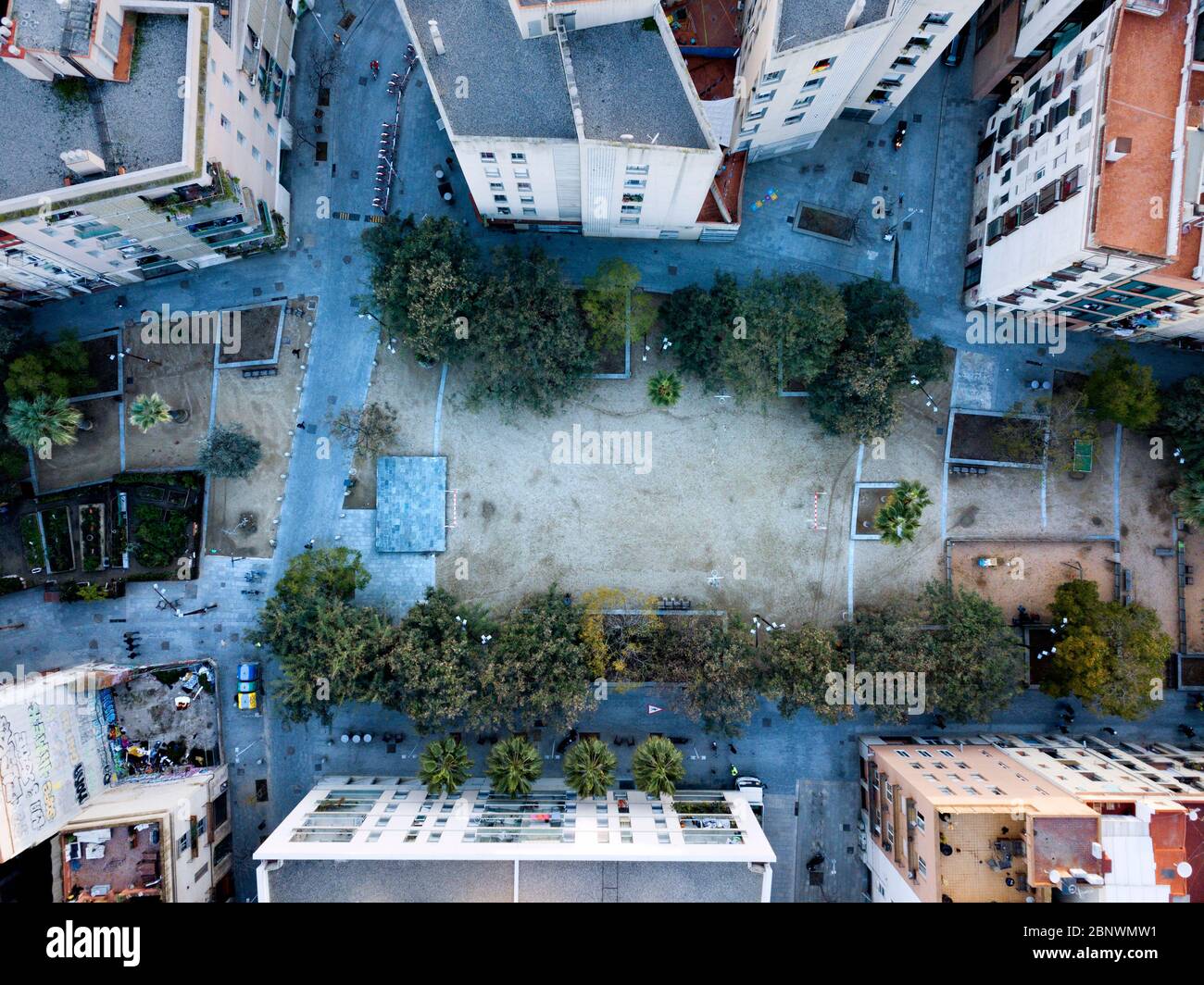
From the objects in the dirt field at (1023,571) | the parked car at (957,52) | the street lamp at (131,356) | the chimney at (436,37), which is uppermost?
the parked car at (957,52)

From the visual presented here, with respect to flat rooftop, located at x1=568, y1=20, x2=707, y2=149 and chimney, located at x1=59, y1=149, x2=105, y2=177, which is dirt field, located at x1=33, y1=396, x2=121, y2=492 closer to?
chimney, located at x1=59, y1=149, x2=105, y2=177

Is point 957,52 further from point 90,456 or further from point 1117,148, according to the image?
point 90,456

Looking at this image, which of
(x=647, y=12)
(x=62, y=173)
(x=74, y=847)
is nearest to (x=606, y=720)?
(x=74, y=847)

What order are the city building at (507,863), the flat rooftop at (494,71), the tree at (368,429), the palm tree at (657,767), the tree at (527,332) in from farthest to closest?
the tree at (368,429), the tree at (527,332), the palm tree at (657,767), the city building at (507,863), the flat rooftop at (494,71)

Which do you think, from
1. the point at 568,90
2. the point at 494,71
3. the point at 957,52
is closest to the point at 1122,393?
the point at 957,52

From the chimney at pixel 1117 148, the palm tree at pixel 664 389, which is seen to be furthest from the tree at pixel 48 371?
the chimney at pixel 1117 148

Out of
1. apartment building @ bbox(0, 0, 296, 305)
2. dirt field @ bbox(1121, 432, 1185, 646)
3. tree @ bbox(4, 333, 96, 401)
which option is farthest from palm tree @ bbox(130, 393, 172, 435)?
dirt field @ bbox(1121, 432, 1185, 646)

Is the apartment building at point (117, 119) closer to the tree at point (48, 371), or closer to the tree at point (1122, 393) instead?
the tree at point (48, 371)
